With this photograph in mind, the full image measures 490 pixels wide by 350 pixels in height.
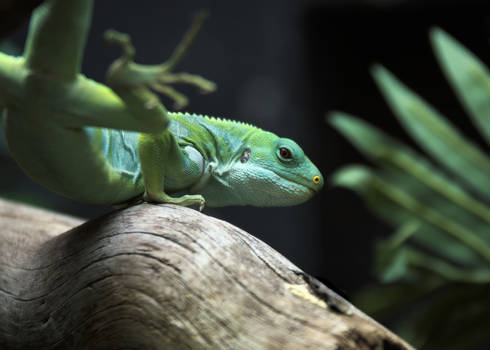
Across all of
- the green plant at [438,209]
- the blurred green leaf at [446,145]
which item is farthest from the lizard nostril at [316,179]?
the blurred green leaf at [446,145]

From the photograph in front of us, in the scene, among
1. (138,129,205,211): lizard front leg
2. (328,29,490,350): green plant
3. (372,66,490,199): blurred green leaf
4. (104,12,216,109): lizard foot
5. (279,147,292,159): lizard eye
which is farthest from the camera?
(372,66,490,199): blurred green leaf

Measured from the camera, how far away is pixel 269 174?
237 cm

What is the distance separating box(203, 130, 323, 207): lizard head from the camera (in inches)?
93.0

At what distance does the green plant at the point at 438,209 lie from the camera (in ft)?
13.5

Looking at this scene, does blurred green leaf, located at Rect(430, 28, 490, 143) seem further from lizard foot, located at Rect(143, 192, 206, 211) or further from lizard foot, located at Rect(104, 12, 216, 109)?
lizard foot, located at Rect(104, 12, 216, 109)

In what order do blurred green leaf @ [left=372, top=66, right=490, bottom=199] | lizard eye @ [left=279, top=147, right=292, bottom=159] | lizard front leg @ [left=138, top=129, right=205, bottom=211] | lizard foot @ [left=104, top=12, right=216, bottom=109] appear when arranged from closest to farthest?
lizard foot @ [left=104, top=12, right=216, bottom=109]
lizard front leg @ [left=138, top=129, right=205, bottom=211]
lizard eye @ [left=279, top=147, right=292, bottom=159]
blurred green leaf @ [left=372, top=66, right=490, bottom=199]

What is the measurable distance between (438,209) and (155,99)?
3358 millimetres

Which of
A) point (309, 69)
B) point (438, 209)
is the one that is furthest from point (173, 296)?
point (309, 69)

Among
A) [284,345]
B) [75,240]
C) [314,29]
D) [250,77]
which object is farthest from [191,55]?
[284,345]

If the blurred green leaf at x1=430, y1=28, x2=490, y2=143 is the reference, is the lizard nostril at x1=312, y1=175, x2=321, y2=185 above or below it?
below

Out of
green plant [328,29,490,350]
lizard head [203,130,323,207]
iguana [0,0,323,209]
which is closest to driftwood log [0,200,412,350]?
iguana [0,0,323,209]

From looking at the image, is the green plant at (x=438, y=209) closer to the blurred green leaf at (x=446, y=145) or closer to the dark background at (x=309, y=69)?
the blurred green leaf at (x=446, y=145)

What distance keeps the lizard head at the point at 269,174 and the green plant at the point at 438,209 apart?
71.3 inches

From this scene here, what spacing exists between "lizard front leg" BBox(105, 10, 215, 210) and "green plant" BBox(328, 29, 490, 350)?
7.15ft
